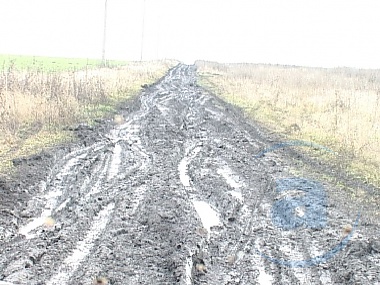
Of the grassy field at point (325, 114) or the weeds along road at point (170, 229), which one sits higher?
the grassy field at point (325, 114)

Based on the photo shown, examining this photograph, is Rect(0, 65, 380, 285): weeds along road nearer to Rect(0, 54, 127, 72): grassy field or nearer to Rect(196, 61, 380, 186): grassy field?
Rect(196, 61, 380, 186): grassy field

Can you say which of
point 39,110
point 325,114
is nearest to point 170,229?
point 39,110

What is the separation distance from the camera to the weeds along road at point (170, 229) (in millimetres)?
5250

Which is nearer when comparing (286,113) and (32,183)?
(32,183)

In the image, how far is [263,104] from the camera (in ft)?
64.3

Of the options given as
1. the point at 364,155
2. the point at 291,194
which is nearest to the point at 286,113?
the point at 364,155

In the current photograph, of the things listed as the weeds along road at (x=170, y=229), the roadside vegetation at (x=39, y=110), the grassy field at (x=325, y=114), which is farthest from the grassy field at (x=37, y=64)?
the grassy field at (x=325, y=114)

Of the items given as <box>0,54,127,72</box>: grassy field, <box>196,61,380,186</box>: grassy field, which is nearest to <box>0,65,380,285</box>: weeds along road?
<box>196,61,380,186</box>: grassy field

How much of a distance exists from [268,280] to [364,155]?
7.04 meters

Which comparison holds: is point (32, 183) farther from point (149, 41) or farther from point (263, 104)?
point (149, 41)

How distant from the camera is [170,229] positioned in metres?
6.35

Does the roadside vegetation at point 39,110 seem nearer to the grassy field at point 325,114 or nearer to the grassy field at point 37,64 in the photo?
the grassy field at point 37,64

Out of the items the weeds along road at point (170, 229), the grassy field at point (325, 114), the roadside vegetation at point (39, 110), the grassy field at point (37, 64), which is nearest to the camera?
the weeds along road at point (170, 229)

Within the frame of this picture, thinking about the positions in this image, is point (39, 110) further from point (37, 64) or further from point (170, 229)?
point (37, 64)
